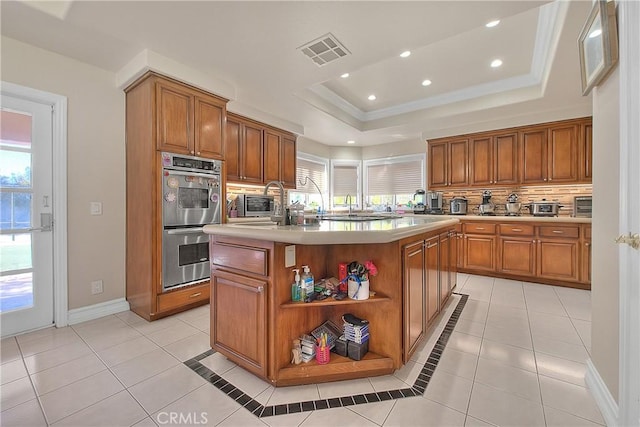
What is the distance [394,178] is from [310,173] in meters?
1.89

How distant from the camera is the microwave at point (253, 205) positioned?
385 centimetres

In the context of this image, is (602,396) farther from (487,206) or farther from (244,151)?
(244,151)

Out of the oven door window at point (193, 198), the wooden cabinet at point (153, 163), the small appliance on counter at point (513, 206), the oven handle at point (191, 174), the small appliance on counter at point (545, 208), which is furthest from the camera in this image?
the small appliance on counter at point (513, 206)

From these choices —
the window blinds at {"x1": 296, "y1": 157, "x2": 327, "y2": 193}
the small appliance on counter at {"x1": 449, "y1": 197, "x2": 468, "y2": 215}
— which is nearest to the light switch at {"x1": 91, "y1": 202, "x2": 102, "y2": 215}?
the window blinds at {"x1": 296, "y1": 157, "x2": 327, "y2": 193}

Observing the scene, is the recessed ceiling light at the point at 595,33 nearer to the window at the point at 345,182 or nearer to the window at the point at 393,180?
the window at the point at 393,180

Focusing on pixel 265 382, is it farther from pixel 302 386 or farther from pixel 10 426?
pixel 10 426

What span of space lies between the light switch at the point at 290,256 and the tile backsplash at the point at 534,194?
439 centimetres

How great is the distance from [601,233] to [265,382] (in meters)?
2.17

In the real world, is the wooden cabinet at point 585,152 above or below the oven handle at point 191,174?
above

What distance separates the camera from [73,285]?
8.48 feet

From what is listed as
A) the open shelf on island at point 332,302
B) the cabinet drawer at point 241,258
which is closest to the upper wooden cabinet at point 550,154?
the open shelf on island at point 332,302

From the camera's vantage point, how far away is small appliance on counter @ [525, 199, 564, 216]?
13.5 ft

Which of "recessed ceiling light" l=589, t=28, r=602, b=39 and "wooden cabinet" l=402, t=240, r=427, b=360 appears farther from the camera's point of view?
"wooden cabinet" l=402, t=240, r=427, b=360

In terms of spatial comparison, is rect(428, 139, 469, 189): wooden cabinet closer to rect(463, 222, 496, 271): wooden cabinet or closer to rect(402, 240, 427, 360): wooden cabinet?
rect(463, 222, 496, 271): wooden cabinet
